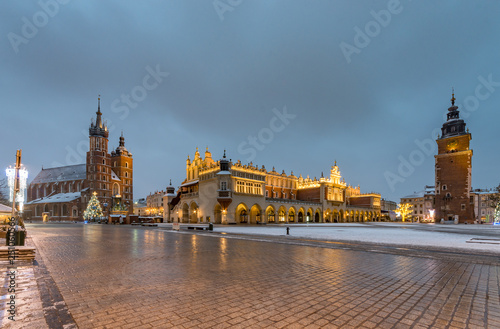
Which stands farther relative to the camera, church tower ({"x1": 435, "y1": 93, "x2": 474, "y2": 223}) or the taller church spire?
the taller church spire

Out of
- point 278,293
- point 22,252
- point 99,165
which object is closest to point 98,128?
point 99,165

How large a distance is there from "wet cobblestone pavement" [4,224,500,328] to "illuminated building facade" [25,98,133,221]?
250ft

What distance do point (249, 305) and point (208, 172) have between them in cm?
4789

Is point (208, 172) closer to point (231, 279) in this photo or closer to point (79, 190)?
point (231, 279)

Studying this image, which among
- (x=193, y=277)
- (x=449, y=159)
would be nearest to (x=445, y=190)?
(x=449, y=159)

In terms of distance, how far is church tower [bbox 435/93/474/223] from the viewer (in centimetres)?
6156

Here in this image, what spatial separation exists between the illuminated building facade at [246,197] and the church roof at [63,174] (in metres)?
45.3

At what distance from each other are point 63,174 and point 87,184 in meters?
16.4

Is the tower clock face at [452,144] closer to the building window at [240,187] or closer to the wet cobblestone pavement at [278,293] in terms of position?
the building window at [240,187]

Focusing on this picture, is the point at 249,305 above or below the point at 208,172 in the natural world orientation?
below

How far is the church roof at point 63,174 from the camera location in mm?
89000

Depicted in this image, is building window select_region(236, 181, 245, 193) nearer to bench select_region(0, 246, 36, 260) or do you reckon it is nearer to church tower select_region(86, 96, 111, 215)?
bench select_region(0, 246, 36, 260)

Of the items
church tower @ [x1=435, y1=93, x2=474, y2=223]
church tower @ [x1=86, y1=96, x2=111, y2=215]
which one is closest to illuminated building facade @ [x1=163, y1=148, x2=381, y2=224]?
church tower @ [x1=435, y1=93, x2=474, y2=223]

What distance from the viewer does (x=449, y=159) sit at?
2559 inches
